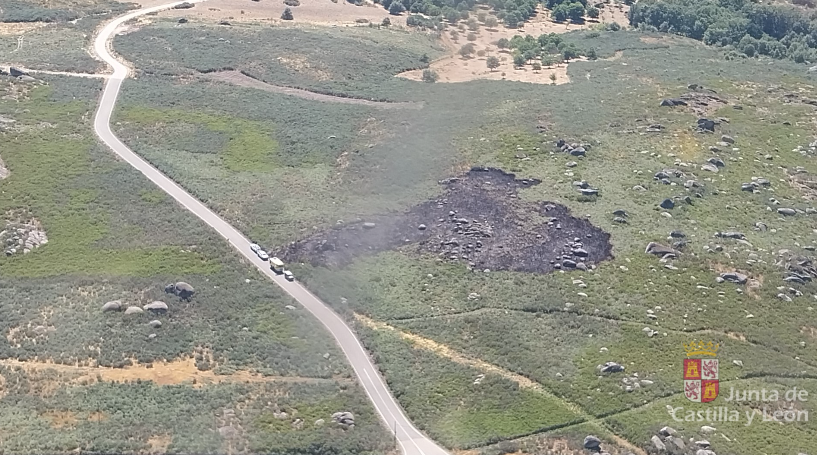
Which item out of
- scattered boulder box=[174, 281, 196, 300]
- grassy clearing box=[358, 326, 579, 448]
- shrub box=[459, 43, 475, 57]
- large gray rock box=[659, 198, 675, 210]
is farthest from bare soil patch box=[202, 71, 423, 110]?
grassy clearing box=[358, 326, 579, 448]

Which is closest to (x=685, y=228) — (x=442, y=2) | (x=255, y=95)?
(x=255, y=95)

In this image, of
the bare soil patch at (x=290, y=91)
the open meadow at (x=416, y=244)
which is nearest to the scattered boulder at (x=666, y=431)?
the open meadow at (x=416, y=244)

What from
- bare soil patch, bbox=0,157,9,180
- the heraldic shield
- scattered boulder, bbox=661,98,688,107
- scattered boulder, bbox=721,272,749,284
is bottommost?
bare soil patch, bbox=0,157,9,180

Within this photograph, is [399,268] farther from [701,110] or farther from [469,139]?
[701,110]

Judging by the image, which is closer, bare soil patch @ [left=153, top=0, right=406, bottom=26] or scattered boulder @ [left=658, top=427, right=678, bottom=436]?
scattered boulder @ [left=658, top=427, right=678, bottom=436]

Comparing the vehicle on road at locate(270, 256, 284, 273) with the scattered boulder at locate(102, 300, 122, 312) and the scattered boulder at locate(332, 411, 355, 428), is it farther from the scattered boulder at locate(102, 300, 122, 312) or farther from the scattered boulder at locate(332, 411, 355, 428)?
the scattered boulder at locate(332, 411, 355, 428)
